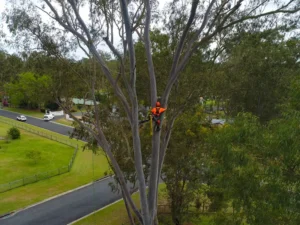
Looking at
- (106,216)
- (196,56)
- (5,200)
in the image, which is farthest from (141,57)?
(5,200)

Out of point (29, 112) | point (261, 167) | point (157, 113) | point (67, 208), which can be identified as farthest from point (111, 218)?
point (29, 112)

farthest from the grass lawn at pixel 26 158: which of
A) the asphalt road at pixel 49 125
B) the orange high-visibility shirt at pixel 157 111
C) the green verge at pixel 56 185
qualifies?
the orange high-visibility shirt at pixel 157 111

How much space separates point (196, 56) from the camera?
10.4 meters

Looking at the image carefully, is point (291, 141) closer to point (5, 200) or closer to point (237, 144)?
point (237, 144)

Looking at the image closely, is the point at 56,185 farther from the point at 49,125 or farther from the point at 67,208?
the point at 49,125

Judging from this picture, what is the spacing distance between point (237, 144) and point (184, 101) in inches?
153

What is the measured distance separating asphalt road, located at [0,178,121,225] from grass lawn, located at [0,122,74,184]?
4.70 m

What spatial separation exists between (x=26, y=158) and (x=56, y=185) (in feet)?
20.3

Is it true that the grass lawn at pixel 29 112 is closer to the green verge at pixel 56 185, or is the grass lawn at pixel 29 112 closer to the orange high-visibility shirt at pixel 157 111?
the green verge at pixel 56 185

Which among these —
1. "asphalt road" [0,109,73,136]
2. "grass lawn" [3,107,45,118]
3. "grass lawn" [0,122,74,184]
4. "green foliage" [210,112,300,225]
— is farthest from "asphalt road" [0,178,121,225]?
"grass lawn" [3,107,45,118]

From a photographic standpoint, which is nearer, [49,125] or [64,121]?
[49,125]

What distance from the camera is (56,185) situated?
18984 millimetres

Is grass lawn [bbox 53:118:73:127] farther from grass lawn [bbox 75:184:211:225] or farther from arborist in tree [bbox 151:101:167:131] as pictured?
arborist in tree [bbox 151:101:167:131]

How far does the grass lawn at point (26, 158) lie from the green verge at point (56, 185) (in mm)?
1524
